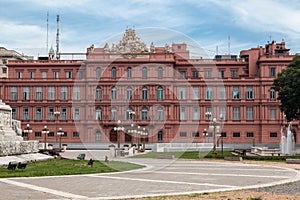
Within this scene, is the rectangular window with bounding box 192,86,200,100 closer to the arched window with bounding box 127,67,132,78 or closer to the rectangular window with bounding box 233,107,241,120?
the rectangular window with bounding box 233,107,241,120

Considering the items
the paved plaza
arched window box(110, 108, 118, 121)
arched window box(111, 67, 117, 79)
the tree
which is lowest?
the paved plaza

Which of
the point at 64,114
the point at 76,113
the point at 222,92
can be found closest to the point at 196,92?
the point at 222,92

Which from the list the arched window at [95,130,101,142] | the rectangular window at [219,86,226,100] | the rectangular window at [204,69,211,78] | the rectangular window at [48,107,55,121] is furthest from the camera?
the rectangular window at [204,69,211,78]

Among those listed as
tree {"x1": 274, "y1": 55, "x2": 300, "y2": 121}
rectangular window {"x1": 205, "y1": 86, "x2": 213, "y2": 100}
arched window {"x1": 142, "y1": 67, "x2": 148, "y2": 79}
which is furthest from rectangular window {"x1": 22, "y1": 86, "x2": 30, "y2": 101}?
tree {"x1": 274, "y1": 55, "x2": 300, "y2": 121}

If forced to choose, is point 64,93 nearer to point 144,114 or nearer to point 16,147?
point 144,114

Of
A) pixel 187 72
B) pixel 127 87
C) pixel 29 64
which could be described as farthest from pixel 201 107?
pixel 29 64

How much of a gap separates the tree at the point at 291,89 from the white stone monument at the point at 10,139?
30.3 meters

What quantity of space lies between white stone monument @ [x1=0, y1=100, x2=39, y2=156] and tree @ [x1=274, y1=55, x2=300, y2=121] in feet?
99.5

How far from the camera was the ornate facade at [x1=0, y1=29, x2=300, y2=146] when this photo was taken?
77688mm

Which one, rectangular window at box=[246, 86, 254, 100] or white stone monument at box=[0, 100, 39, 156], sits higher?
rectangular window at box=[246, 86, 254, 100]

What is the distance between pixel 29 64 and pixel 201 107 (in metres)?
29.6

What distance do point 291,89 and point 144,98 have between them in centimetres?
3185

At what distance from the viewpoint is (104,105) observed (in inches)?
3113

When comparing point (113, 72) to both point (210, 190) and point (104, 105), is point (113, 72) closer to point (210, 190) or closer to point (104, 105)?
point (104, 105)
